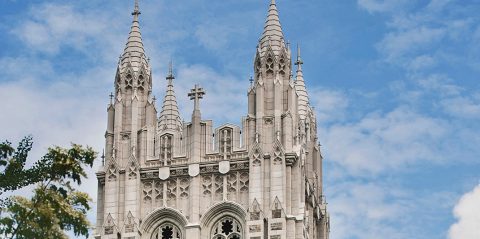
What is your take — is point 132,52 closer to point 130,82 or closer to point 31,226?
point 130,82

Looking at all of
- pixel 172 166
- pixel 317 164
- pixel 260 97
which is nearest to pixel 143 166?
pixel 172 166

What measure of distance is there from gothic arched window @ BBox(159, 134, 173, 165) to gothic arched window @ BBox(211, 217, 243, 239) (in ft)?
12.8

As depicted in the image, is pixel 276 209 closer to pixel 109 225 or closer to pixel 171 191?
pixel 171 191

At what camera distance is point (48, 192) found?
3938cm

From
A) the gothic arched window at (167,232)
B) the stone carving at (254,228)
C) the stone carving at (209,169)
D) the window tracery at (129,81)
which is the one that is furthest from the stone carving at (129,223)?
the window tracery at (129,81)

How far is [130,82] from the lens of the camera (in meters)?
65.6

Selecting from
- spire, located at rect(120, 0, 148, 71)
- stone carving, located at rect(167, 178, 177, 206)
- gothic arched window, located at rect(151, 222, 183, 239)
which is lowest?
gothic arched window, located at rect(151, 222, 183, 239)

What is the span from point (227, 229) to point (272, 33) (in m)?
10.00

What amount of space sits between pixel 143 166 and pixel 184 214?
3.19m

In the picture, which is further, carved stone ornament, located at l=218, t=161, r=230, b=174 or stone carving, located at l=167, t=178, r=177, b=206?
stone carving, located at l=167, t=178, r=177, b=206

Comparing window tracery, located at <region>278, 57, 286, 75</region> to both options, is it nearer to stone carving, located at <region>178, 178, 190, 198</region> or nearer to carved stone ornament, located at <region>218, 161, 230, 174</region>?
carved stone ornament, located at <region>218, 161, 230, 174</region>

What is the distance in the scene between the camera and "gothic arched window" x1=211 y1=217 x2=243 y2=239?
2403 inches

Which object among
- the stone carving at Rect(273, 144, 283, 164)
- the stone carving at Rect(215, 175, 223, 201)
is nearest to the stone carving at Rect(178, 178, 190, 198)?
the stone carving at Rect(215, 175, 223, 201)

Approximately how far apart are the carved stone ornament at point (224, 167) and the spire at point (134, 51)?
730 centimetres
